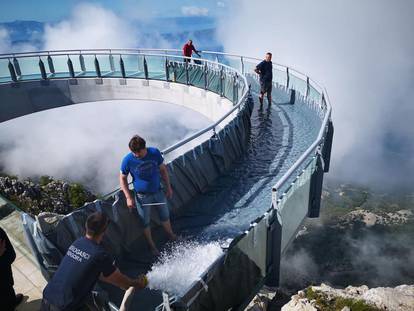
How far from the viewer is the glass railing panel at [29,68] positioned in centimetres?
1886

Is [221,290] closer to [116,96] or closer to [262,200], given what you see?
[262,200]

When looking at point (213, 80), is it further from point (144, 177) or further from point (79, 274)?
point (79, 274)

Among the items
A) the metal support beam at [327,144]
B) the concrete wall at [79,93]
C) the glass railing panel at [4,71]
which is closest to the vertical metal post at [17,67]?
the glass railing panel at [4,71]

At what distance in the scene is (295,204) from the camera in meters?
6.70

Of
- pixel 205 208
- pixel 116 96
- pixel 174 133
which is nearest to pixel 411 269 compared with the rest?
pixel 174 133

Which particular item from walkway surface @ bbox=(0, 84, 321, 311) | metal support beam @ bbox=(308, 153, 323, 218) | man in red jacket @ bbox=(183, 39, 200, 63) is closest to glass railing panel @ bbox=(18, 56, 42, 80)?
man in red jacket @ bbox=(183, 39, 200, 63)

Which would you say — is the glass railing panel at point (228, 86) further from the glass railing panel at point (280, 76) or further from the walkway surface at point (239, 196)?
the walkway surface at point (239, 196)

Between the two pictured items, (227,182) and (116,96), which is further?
(116,96)

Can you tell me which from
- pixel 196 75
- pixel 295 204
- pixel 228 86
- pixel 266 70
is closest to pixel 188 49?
pixel 196 75

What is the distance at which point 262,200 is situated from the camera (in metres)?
7.46

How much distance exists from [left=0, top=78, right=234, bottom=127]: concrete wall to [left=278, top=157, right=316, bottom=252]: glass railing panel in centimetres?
1095

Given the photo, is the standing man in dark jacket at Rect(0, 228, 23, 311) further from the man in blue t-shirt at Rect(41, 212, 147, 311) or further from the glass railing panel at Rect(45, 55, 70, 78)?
the glass railing panel at Rect(45, 55, 70, 78)

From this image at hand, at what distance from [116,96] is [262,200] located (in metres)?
15.1

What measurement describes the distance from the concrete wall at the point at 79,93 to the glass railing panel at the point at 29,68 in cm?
34
